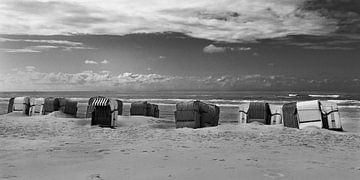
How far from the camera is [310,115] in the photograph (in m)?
15.0

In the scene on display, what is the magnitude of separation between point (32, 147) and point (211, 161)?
559cm

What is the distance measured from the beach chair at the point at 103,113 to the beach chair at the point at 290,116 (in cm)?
827

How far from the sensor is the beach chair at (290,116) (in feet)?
50.2

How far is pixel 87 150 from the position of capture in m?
10.0

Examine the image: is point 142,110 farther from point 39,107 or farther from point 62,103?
point 39,107

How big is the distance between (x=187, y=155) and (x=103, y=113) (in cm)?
930

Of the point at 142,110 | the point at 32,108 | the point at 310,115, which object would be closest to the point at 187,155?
the point at 310,115

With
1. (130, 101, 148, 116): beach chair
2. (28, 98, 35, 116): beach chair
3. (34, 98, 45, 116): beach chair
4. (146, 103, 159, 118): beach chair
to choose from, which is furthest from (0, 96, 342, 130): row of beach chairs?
(28, 98, 35, 116): beach chair

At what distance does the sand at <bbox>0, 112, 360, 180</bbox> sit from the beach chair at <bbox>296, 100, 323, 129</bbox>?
101 centimetres

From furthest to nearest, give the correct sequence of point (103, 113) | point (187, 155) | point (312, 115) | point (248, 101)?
point (248, 101)
point (103, 113)
point (312, 115)
point (187, 155)

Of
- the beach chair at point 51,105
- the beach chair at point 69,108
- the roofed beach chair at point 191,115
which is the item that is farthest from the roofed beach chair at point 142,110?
the roofed beach chair at point 191,115

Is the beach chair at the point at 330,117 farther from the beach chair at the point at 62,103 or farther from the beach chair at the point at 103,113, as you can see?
the beach chair at the point at 62,103

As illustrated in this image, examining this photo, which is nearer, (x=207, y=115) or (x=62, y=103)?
(x=207, y=115)

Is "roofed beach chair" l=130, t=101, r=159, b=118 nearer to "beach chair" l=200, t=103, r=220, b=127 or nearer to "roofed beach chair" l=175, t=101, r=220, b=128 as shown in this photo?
"beach chair" l=200, t=103, r=220, b=127
